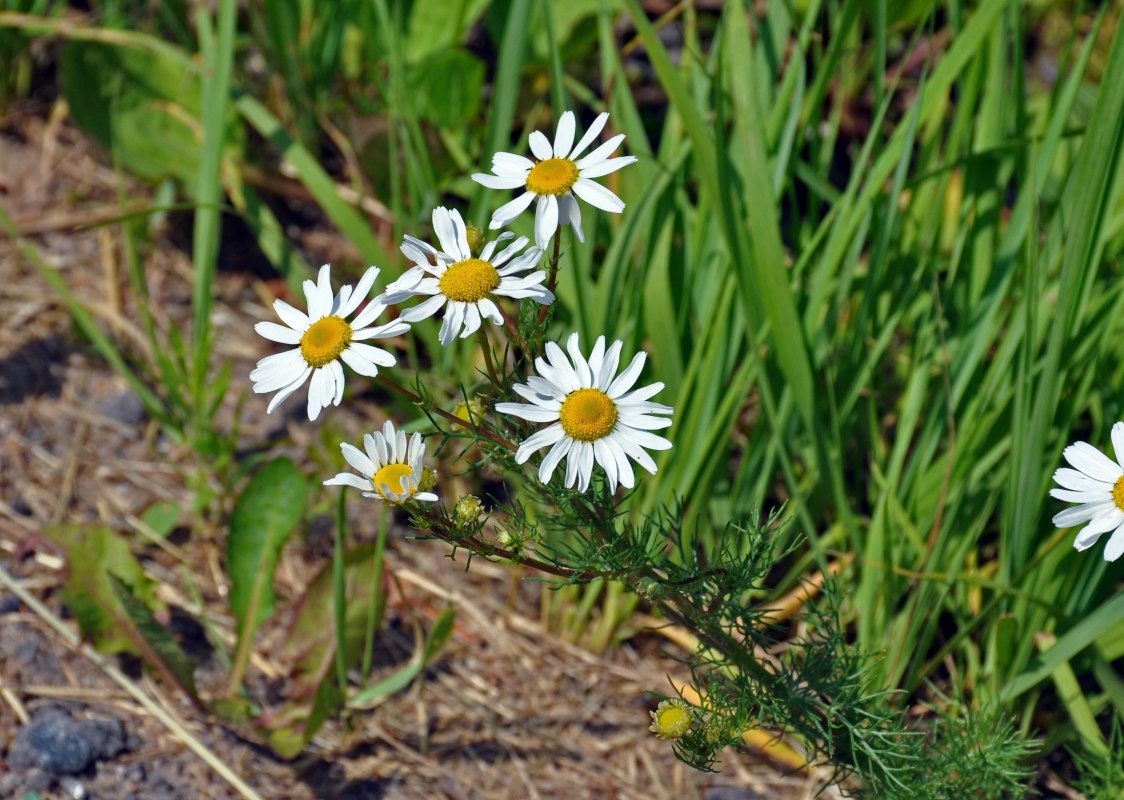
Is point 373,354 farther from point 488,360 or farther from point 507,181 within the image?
point 507,181

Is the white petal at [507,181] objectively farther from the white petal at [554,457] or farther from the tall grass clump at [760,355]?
the white petal at [554,457]

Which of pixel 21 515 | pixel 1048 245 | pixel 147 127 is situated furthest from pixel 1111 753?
pixel 147 127

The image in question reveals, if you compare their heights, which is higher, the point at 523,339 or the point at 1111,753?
the point at 523,339

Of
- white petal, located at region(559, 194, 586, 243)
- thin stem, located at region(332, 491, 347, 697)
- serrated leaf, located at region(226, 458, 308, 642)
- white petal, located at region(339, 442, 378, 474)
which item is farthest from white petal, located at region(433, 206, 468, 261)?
serrated leaf, located at region(226, 458, 308, 642)

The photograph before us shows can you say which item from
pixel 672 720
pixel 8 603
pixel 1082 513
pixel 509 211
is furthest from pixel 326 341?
pixel 8 603

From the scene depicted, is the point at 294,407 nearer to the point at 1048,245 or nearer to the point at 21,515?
the point at 21,515

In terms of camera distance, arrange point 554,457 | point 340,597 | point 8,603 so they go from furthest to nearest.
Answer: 1. point 8,603
2. point 340,597
3. point 554,457

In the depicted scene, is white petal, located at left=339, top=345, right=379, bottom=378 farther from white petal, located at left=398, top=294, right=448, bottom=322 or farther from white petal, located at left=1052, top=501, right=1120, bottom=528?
white petal, located at left=1052, top=501, right=1120, bottom=528
